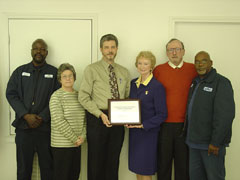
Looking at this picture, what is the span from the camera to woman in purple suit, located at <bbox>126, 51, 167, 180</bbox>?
7.20ft

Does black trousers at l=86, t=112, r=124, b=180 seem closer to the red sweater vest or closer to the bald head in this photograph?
the red sweater vest

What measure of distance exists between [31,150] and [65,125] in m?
0.64

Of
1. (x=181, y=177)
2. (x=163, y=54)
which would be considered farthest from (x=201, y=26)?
(x=181, y=177)

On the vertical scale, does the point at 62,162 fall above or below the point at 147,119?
below

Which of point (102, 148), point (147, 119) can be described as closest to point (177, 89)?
point (147, 119)

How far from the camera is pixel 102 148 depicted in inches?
89.8

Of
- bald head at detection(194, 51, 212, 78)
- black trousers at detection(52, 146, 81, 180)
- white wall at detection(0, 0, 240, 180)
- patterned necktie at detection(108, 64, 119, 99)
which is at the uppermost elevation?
white wall at detection(0, 0, 240, 180)

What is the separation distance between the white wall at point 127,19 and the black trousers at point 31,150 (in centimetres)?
48

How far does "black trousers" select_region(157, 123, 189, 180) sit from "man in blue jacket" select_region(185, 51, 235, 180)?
101 mm

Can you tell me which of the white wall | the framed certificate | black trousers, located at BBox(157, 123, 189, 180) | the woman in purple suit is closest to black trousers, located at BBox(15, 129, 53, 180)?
the white wall

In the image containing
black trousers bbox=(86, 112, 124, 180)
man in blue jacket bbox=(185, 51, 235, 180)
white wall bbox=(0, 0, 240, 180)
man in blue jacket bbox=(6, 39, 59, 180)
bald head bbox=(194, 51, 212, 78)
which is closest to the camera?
man in blue jacket bbox=(185, 51, 235, 180)

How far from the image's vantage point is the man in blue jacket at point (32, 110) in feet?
7.82

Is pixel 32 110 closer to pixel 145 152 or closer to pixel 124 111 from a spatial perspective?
pixel 124 111

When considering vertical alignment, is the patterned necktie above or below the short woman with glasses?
above
